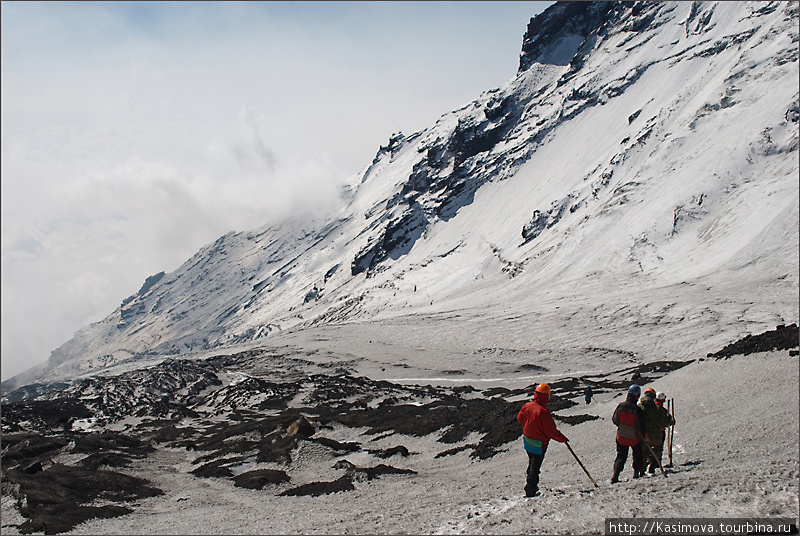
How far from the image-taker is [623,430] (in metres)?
13.0

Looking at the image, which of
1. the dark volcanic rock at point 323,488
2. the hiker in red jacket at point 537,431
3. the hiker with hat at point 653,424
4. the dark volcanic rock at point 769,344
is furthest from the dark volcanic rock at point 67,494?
the dark volcanic rock at point 769,344

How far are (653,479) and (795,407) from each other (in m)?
11.6

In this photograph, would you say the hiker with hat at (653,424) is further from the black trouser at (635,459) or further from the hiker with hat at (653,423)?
the black trouser at (635,459)

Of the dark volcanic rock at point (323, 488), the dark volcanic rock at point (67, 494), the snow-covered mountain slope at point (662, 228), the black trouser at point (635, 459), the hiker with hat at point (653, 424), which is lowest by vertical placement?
the dark volcanic rock at point (323, 488)

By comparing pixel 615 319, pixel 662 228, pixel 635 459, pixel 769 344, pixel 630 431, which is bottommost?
pixel 635 459

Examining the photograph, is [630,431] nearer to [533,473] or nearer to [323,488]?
[533,473]

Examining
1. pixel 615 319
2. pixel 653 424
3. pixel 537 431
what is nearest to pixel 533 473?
pixel 537 431

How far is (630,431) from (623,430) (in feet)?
0.56

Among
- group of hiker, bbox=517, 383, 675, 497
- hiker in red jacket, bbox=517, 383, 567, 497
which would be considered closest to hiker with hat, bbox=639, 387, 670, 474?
group of hiker, bbox=517, 383, 675, 497

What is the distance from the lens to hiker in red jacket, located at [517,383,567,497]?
458 inches

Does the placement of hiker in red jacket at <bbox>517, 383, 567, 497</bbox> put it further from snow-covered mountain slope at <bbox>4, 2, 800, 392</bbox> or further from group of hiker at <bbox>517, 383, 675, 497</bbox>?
snow-covered mountain slope at <bbox>4, 2, 800, 392</bbox>

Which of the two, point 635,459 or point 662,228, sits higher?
point 662,228

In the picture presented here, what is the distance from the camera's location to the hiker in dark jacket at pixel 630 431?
12.8m

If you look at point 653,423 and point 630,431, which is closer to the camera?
point 630,431
